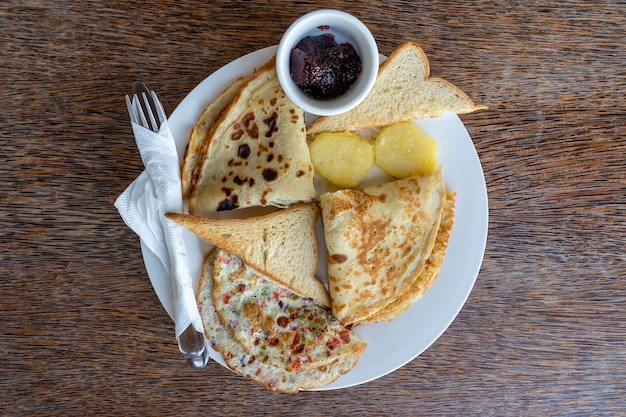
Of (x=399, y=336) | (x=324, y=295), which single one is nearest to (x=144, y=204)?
(x=324, y=295)

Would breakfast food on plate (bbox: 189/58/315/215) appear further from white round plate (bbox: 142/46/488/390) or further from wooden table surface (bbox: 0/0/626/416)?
wooden table surface (bbox: 0/0/626/416)

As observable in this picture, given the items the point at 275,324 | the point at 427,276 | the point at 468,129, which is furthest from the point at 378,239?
the point at 468,129

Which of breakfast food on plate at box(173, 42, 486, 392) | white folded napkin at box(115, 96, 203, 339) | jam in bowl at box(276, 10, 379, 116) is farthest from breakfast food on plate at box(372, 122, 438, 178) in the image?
white folded napkin at box(115, 96, 203, 339)

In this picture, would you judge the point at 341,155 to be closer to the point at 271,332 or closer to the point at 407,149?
the point at 407,149

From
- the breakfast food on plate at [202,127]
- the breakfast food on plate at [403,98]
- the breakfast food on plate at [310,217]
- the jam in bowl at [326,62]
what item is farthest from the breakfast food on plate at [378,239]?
the breakfast food on plate at [202,127]

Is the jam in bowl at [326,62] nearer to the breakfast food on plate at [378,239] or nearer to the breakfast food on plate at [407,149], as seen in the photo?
the breakfast food on plate at [407,149]

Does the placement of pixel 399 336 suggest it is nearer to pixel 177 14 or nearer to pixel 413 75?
pixel 413 75
